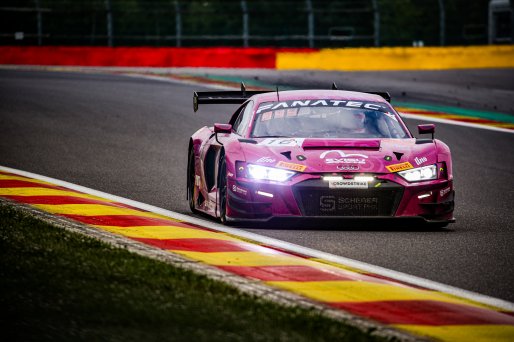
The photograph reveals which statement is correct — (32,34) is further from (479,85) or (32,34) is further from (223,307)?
(223,307)

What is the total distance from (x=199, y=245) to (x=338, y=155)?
1.94 m

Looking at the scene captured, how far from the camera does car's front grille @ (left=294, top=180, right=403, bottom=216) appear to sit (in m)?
10.5

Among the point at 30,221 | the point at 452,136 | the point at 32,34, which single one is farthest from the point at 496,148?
the point at 32,34

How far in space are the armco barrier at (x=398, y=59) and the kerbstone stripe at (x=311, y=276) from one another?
20534 mm

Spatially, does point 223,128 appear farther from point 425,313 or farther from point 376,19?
point 376,19

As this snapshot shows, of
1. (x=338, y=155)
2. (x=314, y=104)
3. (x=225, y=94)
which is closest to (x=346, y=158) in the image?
(x=338, y=155)

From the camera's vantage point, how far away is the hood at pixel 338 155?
1064 cm

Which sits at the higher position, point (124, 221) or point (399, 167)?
point (399, 167)

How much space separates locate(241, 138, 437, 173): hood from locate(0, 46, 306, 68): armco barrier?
67.5ft

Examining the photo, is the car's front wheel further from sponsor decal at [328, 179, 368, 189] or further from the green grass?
the green grass

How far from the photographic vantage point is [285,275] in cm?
801

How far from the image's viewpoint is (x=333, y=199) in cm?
1055

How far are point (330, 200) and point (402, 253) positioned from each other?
3.83 feet

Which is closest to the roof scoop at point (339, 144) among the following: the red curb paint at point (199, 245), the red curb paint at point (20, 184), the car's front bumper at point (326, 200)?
the car's front bumper at point (326, 200)
